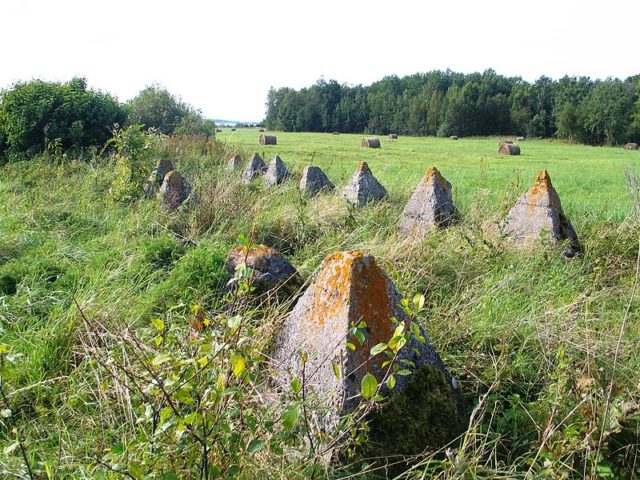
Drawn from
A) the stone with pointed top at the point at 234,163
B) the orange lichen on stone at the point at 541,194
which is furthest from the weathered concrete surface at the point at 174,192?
the orange lichen on stone at the point at 541,194

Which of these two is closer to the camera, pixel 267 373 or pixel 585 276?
pixel 267 373

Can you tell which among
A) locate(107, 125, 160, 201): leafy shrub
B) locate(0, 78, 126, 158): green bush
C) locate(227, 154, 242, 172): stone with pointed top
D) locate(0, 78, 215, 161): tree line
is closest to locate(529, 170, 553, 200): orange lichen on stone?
locate(107, 125, 160, 201): leafy shrub

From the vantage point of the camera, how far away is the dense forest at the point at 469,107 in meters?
61.7

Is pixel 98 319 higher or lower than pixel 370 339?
lower

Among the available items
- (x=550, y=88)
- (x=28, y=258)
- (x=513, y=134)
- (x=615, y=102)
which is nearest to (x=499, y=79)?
(x=550, y=88)

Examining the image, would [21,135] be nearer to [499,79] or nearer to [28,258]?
[28,258]

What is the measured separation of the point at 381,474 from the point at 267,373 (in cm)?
86

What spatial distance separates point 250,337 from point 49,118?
1420cm

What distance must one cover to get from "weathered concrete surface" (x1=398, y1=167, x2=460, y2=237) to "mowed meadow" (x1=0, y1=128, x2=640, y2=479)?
0.30 metres

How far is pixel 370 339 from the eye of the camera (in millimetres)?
2932

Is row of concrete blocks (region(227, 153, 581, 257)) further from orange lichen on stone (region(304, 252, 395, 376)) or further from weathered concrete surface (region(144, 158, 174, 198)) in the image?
orange lichen on stone (region(304, 252, 395, 376))

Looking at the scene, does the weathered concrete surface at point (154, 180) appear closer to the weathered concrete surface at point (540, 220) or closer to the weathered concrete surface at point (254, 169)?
the weathered concrete surface at point (254, 169)

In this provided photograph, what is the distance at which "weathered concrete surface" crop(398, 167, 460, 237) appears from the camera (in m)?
7.68

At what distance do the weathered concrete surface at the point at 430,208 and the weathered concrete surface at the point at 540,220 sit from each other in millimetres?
869
